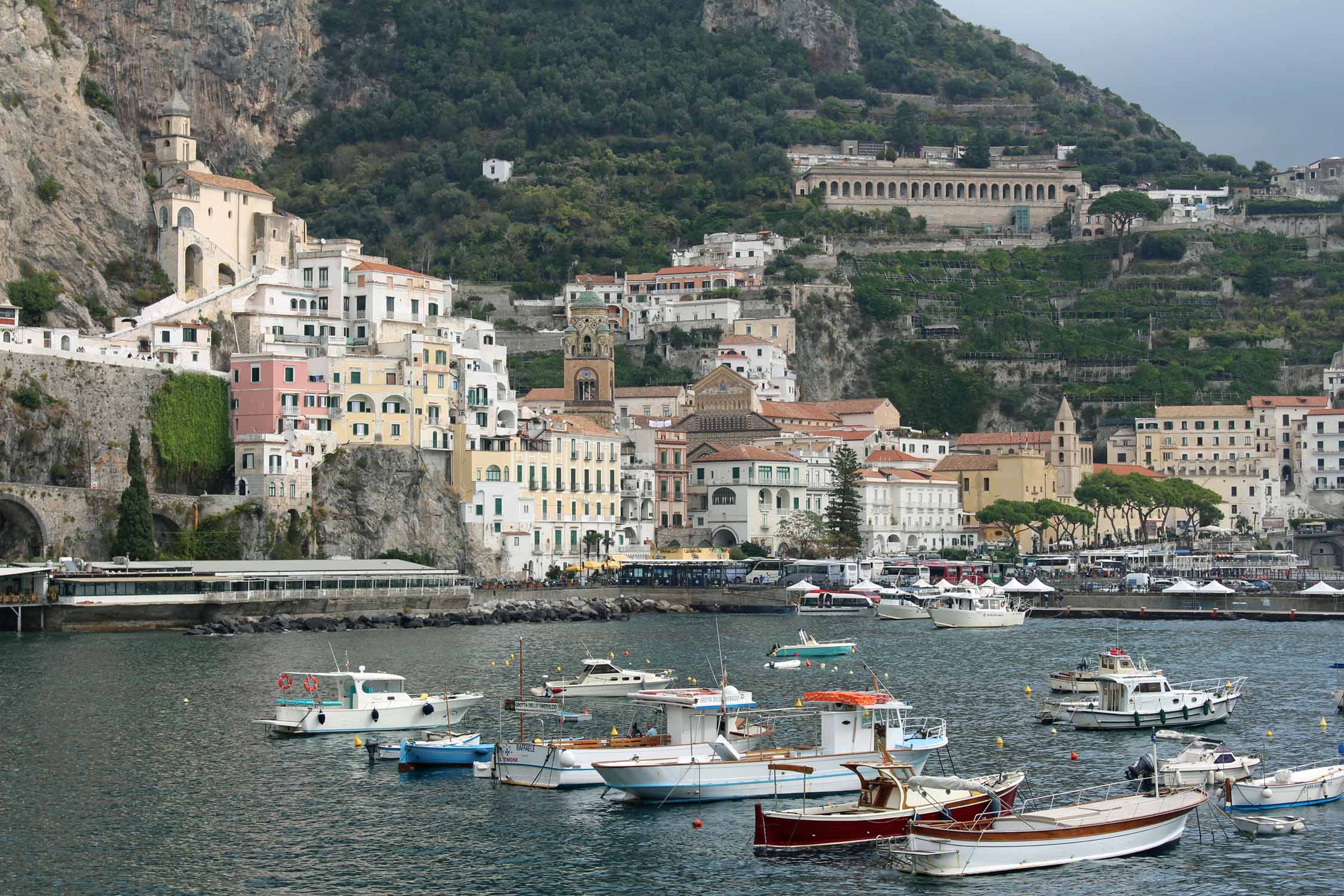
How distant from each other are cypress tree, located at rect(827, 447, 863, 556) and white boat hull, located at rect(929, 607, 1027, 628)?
2391 cm

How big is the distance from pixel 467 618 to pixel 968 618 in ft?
73.9

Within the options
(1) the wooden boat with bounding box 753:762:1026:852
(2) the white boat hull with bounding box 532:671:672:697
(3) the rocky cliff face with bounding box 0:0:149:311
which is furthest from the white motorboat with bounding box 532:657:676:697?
(3) the rocky cliff face with bounding box 0:0:149:311

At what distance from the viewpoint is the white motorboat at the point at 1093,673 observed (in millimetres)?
50594

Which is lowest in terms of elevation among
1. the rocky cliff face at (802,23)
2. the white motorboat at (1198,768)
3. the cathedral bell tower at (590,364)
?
the white motorboat at (1198,768)

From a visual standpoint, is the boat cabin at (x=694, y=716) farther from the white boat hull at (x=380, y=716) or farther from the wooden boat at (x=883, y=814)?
the white boat hull at (x=380, y=716)

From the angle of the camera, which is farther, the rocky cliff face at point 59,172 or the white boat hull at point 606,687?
the rocky cliff face at point 59,172

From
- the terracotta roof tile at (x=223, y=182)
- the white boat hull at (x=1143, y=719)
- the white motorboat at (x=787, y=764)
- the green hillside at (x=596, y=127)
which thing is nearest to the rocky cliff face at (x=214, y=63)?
the green hillside at (x=596, y=127)

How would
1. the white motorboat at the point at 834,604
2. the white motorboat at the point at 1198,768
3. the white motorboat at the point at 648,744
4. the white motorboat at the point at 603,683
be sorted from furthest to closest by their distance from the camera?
the white motorboat at the point at 834,604 → the white motorboat at the point at 603,683 → the white motorboat at the point at 648,744 → the white motorboat at the point at 1198,768

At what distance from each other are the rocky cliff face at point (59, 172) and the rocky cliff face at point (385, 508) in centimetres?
1570

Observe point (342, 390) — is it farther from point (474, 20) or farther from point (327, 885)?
point (474, 20)

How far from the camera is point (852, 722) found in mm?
38688

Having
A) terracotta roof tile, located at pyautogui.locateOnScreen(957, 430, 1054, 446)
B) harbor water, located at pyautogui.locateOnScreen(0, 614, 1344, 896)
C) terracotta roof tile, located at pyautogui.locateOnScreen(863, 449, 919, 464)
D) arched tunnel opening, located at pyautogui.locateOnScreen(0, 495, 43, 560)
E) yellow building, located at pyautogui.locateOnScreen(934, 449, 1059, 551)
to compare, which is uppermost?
terracotta roof tile, located at pyautogui.locateOnScreen(957, 430, 1054, 446)

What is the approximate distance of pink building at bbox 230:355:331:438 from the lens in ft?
299

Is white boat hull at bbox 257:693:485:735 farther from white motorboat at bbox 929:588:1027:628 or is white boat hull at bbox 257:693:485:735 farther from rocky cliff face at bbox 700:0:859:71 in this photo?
rocky cliff face at bbox 700:0:859:71
